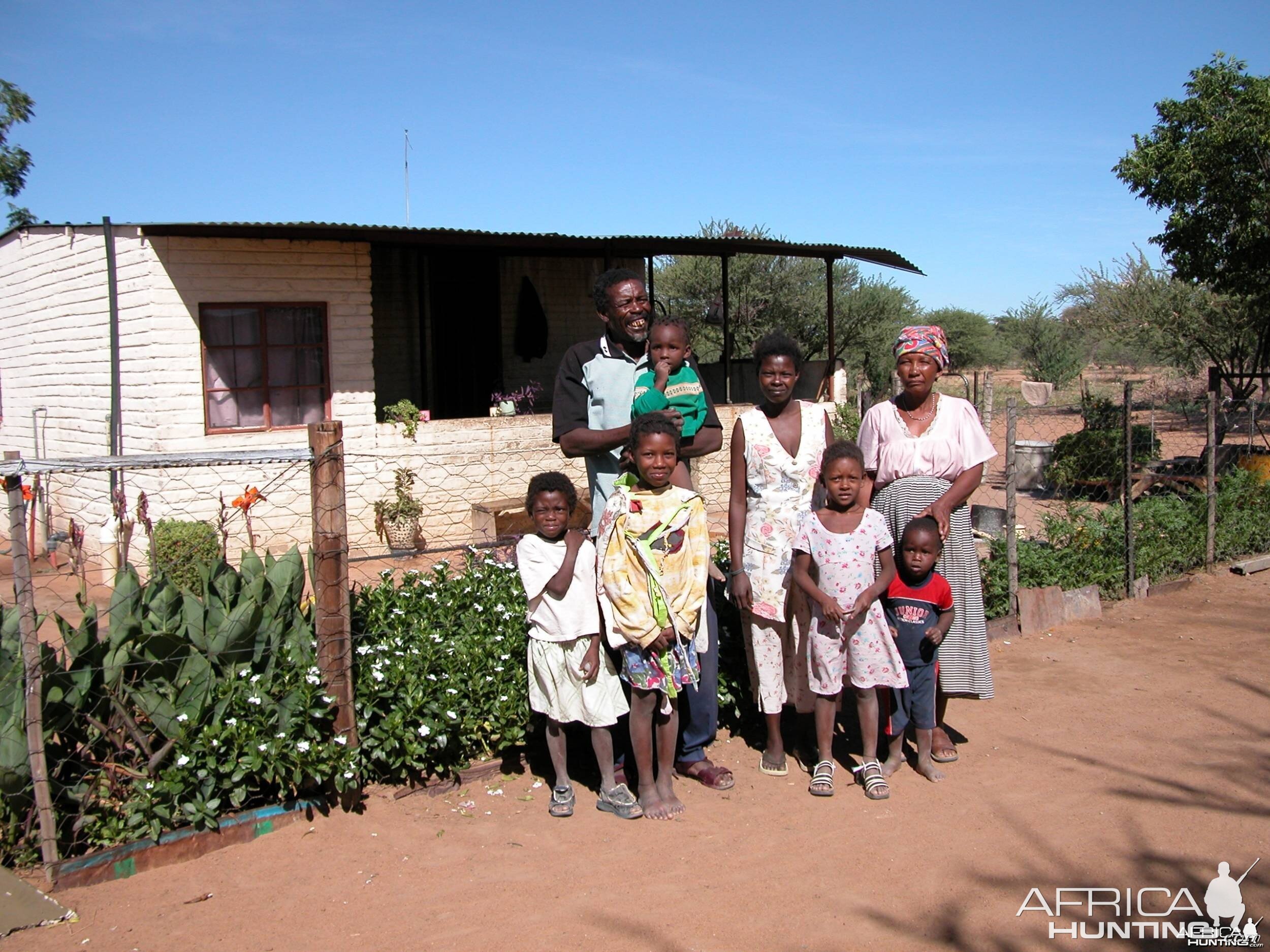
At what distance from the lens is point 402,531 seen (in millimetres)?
10359

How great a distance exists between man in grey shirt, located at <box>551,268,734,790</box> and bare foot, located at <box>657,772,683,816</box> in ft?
0.91

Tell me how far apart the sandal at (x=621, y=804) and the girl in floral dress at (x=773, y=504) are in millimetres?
704

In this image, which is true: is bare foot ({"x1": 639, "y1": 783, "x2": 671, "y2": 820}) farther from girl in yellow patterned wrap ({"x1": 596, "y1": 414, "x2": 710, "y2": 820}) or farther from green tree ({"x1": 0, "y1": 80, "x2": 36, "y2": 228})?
green tree ({"x1": 0, "y1": 80, "x2": 36, "y2": 228})

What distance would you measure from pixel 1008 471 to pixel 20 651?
16.7 feet

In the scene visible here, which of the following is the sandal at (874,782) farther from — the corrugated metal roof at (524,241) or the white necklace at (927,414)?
the corrugated metal roof at (524,241)

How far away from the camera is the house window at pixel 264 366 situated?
9656 mm

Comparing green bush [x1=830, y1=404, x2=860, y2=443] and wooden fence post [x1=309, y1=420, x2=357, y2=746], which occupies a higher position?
green bush [x1=830, y1=404, x2=860, y2=443]

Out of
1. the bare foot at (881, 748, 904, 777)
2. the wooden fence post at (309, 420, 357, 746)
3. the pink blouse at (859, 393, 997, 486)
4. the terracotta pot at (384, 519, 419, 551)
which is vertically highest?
the pink blouse at (859, 393, 997, 486)

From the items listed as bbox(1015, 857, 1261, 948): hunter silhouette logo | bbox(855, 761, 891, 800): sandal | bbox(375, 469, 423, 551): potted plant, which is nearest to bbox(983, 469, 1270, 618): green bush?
bbox(855, 761, 891, 800): sandal

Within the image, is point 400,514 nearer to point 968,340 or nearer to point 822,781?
point 822,781

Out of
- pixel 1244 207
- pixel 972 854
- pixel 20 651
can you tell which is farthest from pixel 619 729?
pixel 1244 207

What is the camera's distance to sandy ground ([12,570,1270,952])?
308 centimetres

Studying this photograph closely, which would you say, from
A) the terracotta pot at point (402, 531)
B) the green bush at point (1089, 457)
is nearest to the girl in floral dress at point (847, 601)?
the terracotta pot at point (402, 531)

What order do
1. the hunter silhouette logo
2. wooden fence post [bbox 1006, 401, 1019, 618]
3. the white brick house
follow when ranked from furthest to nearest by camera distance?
the white brick house, wooden fence post [bbox 1006, 401, 1019, 618], the hunter silhouette logo
